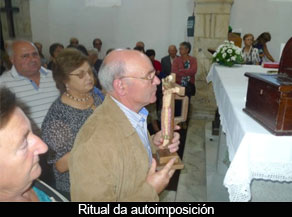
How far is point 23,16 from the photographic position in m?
7.48

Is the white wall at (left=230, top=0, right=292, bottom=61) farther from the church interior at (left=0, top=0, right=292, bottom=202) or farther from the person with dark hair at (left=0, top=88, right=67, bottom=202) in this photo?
the person with dark hair at (left=0, top=88, right=67, bottom=202)

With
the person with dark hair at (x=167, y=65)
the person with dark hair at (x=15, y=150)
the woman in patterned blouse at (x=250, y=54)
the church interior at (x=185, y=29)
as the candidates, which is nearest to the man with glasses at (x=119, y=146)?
the person with dark hair at (x=15, y=150)

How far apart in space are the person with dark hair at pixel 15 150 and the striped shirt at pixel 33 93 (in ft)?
4.45

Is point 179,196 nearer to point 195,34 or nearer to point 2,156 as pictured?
point 2,156

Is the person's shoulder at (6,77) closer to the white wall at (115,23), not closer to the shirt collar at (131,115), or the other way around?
the shirt collar at (131,115)

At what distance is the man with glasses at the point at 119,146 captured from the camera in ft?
4.11

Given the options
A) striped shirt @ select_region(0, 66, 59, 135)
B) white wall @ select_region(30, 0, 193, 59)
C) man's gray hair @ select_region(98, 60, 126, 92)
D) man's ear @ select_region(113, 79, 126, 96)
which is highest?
white wall @ select_region(30, 0, 193, 59)

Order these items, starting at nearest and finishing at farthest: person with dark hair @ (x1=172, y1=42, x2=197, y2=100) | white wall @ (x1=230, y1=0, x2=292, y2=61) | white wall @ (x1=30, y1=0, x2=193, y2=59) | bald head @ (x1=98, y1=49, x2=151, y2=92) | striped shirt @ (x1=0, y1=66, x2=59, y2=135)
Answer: bald head @ (x1=98, y1=49, x2=151, y2=92) < striped shirt @ (x1=0, y1=66, x2=59, y2=135) < person with dark hair @ (x1=172, y1=42, x2=197, y2=100) < white wall @ (x1=230, y1=0, x2=292, y2=61) < white wall @ (x1=30, y1=0, x2=193, y2=59)

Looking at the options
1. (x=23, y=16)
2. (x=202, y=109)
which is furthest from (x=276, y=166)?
(x=23, y=16)

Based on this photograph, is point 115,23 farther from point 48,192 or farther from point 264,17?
point 48,192

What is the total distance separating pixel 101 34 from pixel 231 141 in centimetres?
698

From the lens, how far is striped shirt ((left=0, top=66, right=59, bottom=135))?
2365mm

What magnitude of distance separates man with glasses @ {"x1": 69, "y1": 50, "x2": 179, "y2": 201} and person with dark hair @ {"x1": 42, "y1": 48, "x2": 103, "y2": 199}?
502 millimetres

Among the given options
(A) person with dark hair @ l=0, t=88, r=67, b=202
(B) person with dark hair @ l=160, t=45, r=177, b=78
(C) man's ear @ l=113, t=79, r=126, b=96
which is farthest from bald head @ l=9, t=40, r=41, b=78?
(B) person with dark hair @ l=160, t=45, r=177, b=78
